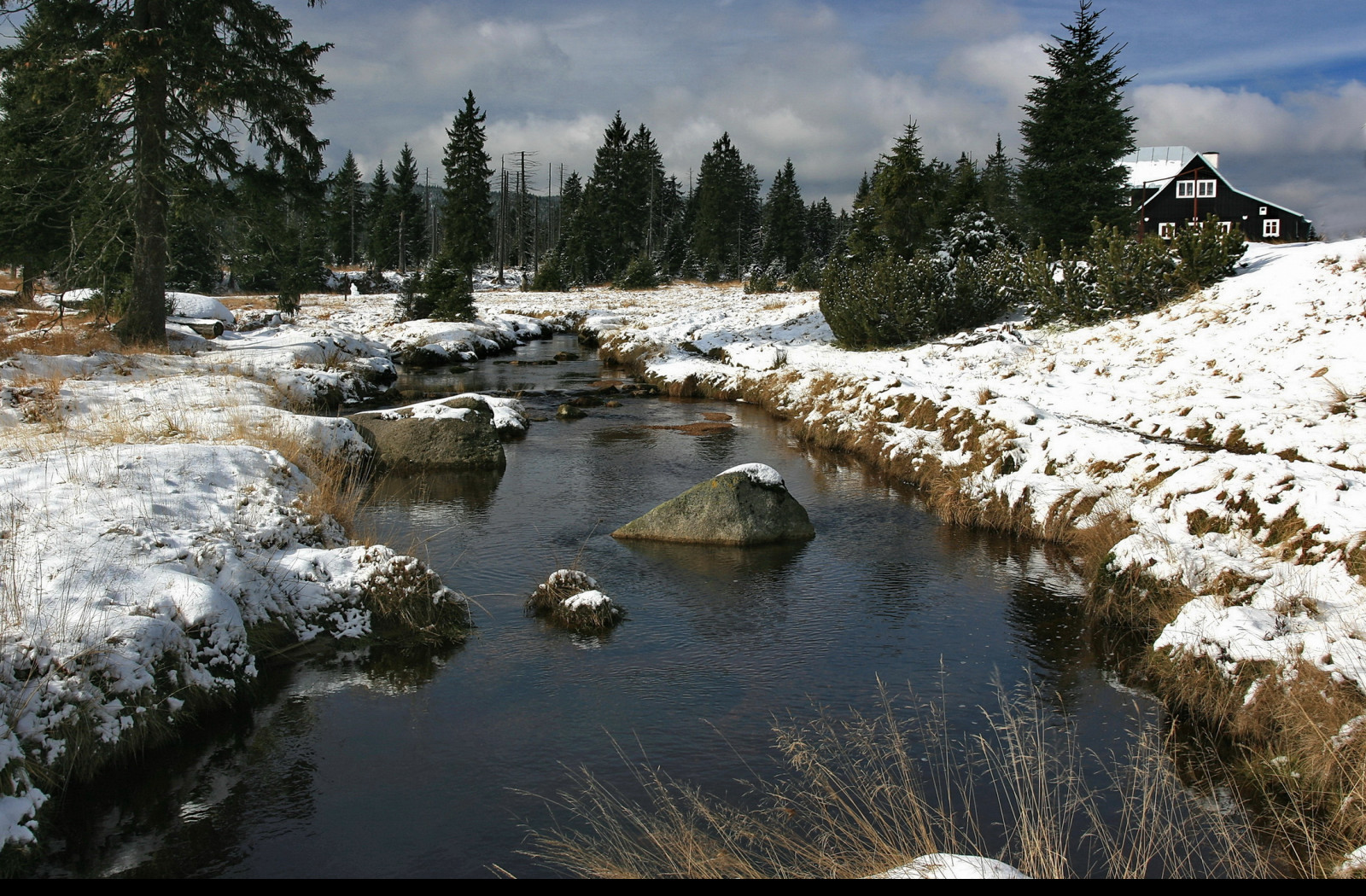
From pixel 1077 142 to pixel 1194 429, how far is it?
2136 cm

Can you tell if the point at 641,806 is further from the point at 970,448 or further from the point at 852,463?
the point at 852,463

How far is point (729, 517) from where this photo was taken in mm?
11977

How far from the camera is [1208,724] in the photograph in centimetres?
691

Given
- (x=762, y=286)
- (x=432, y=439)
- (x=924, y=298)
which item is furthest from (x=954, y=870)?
(x=762, y=286)

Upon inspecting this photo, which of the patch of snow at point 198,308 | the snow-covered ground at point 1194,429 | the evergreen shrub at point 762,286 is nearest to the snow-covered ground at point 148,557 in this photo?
the snow-covered ground at point 1194,429

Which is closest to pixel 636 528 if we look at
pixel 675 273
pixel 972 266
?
pixel 972 266

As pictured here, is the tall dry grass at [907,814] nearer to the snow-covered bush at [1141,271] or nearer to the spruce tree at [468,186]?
the snow-covered bush at [1141,271]

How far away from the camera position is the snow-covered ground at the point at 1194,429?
769cm

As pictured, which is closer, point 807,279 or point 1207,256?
point 1207,256

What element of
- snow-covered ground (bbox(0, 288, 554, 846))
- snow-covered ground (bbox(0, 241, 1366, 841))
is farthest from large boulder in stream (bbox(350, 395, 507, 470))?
snow-covered ground (bbox(0, 241, 1366, 841))

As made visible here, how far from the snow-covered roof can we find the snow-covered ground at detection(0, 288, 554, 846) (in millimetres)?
58536

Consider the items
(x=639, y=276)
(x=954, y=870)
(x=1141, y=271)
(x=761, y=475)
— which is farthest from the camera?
(x=639, y=276)

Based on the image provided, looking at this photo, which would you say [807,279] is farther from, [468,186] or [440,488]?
[440,488]

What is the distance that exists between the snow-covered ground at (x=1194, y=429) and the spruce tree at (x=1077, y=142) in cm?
854
